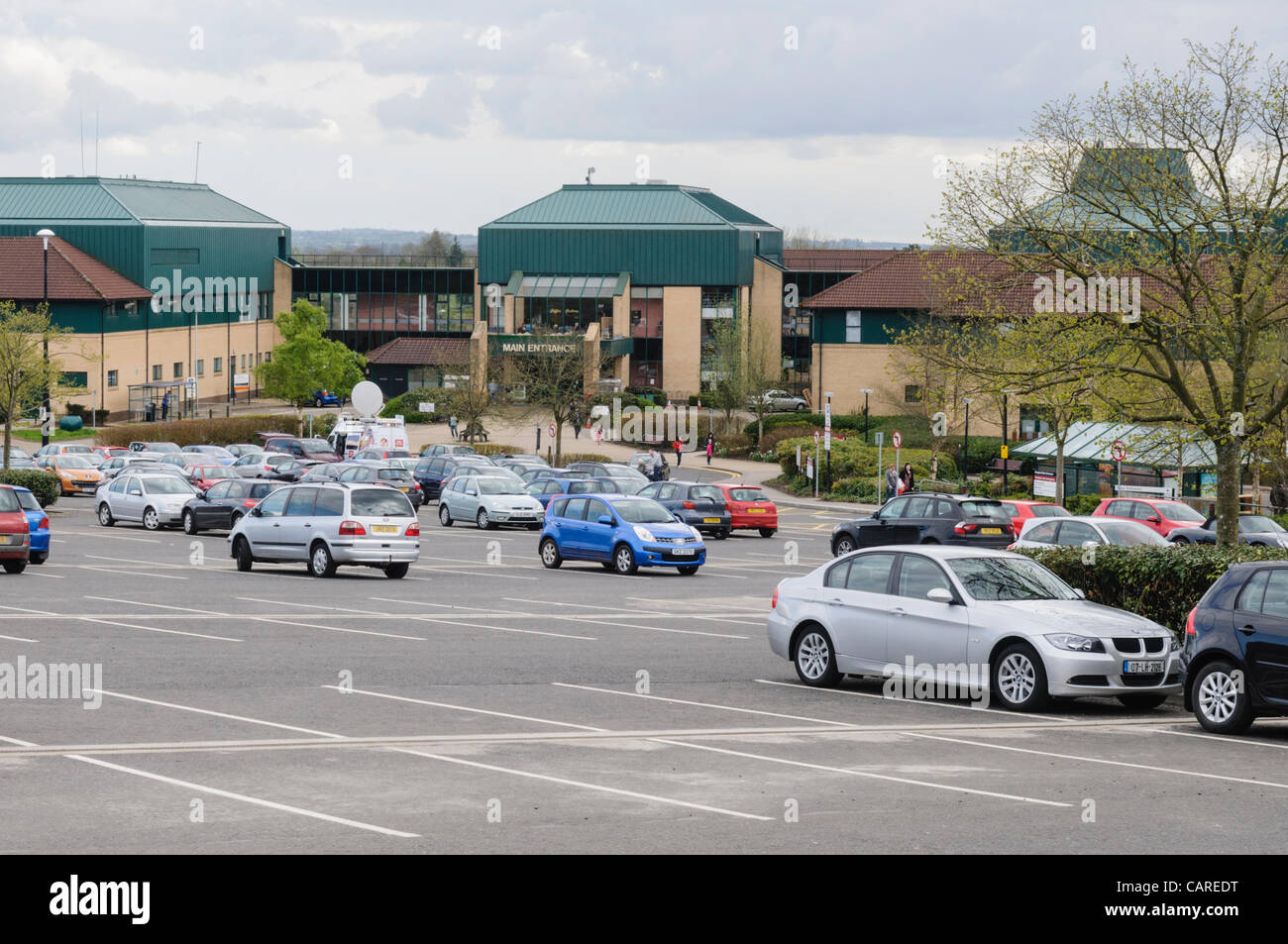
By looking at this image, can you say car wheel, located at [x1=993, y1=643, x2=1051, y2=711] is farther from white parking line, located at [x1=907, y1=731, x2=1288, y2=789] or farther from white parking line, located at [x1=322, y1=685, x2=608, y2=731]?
white parking line, located at [x1=322, y1=685, x2=608, y2=731]

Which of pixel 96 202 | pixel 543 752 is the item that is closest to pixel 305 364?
pixel 96 202

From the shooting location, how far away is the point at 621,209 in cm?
10700

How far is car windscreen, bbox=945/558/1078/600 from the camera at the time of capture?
15711 millimetres

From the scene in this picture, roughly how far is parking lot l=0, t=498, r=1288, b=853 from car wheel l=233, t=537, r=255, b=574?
6.52 metres

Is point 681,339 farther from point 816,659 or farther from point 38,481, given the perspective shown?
point 816,659

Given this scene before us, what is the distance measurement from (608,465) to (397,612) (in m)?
31.0

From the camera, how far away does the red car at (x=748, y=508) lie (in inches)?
1690

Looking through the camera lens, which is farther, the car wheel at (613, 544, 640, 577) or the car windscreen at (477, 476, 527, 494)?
the car windscreen at (477, 476, 527, 494)

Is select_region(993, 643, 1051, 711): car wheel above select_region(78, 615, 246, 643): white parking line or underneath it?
above

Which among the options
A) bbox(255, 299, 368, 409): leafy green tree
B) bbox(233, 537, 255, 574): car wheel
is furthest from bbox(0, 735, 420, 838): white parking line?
bbox(255, 299, 368, 409): leafy green tree

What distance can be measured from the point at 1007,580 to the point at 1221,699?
2472 mm

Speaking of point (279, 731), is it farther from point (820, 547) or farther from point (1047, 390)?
point (820, 547)

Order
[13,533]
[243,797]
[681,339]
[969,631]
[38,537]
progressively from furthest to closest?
1. [681,339]
2. [38,537]
3. [13,533]
4. [969,631]
5. [243,797]

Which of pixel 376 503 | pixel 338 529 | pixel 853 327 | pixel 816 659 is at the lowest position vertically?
pixel 816 659
